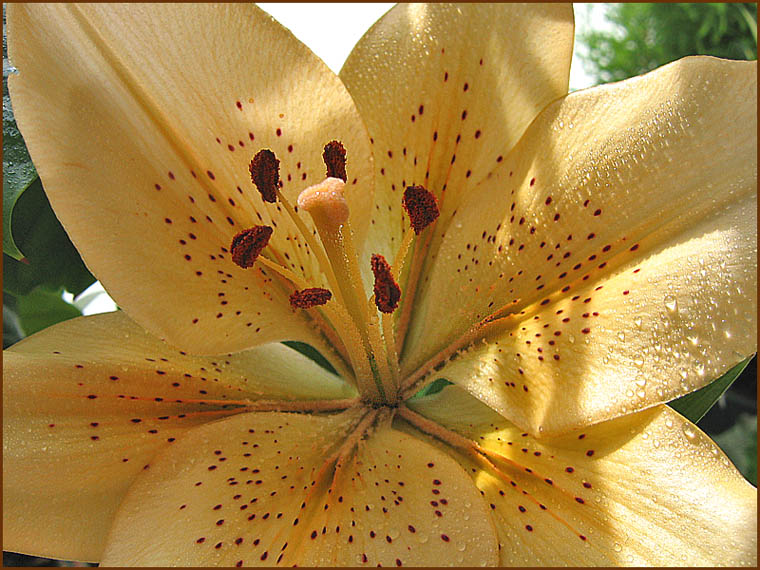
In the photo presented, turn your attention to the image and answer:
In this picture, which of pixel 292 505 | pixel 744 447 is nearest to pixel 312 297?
pixel 292 505

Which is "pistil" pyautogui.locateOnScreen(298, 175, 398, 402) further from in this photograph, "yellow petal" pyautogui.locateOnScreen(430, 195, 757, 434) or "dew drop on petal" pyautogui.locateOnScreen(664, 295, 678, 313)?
"dew drop on petal" pyautogui.locateOnScreen(664, 295, 678, 313)

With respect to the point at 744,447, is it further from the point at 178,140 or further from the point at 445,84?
the point at 178,140

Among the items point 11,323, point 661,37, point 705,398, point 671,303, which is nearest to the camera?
point 671,303

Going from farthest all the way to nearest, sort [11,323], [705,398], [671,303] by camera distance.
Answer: [11,323]
[705,398]
[671,303]

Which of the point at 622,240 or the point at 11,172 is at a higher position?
the point at 11,172

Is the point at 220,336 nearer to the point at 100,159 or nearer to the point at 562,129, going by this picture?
the point at 100,159

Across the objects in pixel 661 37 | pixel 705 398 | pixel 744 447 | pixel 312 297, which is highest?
pixel 661 37

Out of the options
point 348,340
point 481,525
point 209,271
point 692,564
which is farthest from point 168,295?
point 692,564

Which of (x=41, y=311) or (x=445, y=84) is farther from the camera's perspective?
(x=41, y=311)
